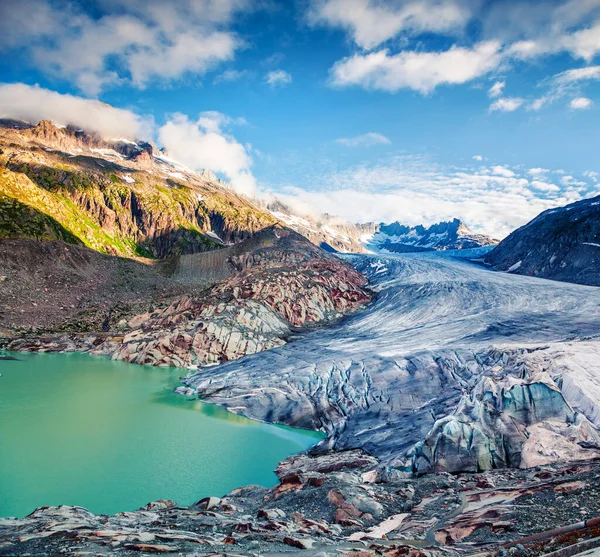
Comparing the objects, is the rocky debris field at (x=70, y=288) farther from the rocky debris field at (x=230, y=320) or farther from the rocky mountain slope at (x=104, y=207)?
the rocky mountain slope at (x=104, y=207)

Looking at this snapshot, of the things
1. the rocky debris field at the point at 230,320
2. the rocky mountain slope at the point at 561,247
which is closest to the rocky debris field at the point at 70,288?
the rocky debris field at the point at 230,320

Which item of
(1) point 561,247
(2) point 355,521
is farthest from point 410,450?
(1) point 561,247

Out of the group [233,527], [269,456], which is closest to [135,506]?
[233,527]

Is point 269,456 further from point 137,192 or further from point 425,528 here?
point 137,192

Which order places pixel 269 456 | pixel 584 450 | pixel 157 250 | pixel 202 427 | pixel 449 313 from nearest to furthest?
1. pixel 584 450
2. pixel 269 456
3. pixel 202 427
4. pixel 449 313
5. pixel 157 250

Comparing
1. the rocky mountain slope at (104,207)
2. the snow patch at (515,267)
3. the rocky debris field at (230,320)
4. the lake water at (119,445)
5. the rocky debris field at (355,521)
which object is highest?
the rocky mountain slope at (104,207)
